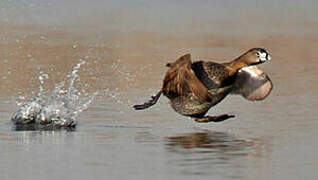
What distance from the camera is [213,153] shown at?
8.04 m

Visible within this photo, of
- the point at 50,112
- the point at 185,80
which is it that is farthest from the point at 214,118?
the point at 50,112

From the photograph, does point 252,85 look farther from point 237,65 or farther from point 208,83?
point 208,83

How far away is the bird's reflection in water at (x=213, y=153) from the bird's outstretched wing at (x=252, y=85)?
60 centimetres

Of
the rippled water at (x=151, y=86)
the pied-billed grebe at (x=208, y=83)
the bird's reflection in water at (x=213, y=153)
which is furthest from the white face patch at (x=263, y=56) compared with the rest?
the bird's reflection in water at (x=213, y=153)

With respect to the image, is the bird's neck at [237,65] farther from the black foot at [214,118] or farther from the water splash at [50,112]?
the water splash at [50,112]

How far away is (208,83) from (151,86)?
2353 millimetres

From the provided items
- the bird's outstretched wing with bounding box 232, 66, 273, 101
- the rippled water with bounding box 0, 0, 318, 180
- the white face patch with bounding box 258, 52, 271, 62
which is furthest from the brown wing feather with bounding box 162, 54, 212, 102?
the white face patch with bounding box 258, 52, 271, 62

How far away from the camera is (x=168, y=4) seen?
1947cm

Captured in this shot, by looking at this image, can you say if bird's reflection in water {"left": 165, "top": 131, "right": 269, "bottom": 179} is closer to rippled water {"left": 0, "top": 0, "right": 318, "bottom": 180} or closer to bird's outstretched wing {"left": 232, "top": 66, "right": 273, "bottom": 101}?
rippled water {"left": 0, "top": 0, "right": 318, "bottom": 180}

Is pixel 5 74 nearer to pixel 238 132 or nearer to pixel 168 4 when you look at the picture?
pixel 238 132

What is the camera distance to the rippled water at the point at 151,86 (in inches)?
299

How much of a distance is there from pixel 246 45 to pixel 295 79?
3.31m

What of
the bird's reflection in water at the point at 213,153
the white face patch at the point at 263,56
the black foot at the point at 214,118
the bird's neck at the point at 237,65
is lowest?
the bird's reflection in water at the point at 213,153

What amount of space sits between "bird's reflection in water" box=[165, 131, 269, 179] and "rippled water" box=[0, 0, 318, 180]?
0.03 feet
